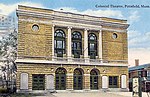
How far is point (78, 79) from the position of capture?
35.7 m

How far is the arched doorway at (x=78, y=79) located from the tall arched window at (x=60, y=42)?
2954 mm

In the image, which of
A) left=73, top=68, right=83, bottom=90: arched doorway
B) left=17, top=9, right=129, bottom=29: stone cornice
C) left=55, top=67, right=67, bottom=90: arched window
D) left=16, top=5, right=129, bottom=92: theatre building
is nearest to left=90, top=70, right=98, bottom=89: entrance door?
left=16, top=5, right=129, bottom=92: theatre building

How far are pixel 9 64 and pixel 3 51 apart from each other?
2.25 m

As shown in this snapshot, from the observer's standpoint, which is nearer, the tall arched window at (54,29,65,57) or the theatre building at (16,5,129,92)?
the theatre building at (16,5,129,92)

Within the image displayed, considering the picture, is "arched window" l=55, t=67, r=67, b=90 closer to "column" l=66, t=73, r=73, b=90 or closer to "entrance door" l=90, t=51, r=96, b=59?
"column" l=66, t=73, r=73, b=90

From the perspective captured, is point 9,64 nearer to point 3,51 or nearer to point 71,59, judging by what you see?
point 3,51

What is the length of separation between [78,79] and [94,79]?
2.32m

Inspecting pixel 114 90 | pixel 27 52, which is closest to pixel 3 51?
pixel 27 52

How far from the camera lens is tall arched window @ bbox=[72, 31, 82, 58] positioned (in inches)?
1421

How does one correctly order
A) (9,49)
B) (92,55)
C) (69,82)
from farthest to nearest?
(9,49) → (92,55) → (69,82)

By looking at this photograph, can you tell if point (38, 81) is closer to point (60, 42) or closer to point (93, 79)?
point (60, 42)

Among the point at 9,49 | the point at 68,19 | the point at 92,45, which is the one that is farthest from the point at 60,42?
the point at 9,49

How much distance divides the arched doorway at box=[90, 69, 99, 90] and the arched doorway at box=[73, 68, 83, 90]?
1.45 m

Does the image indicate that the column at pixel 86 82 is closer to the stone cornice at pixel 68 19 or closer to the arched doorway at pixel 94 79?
the arched doorway at pixel 94 79
